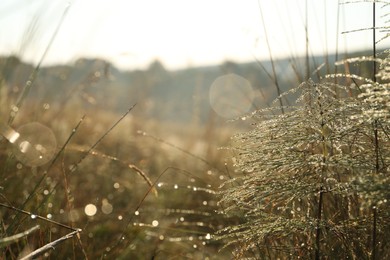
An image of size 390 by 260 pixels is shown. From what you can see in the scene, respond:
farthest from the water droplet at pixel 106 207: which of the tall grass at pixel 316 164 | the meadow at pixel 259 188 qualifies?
the tall grass at pixel 316 164

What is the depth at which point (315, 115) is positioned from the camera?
1455mm

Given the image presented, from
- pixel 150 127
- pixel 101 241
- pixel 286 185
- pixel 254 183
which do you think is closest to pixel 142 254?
pixel 101 241

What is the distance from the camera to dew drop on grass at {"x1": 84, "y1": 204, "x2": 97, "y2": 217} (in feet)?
8.96

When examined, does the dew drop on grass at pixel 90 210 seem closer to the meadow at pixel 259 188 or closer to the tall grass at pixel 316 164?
the meadow at pixel 259 188

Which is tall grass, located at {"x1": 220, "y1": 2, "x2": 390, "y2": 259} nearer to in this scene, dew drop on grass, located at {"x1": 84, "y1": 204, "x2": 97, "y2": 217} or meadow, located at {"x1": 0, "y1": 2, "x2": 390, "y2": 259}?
meadow, located at {"x1": 0, "y1": 2, "x2": 390, "y2": 259}

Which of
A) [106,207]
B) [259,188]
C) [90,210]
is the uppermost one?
[259,188]

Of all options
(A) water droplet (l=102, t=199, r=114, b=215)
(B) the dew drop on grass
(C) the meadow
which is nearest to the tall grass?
(C) the meadow

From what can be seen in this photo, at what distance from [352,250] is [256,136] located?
0.43 meters

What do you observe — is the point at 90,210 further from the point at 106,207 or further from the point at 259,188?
the point at 259,188

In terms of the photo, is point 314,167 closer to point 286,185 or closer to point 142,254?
point 286,185

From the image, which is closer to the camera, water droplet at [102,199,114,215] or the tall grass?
the tall grass

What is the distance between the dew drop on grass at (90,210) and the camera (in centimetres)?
273

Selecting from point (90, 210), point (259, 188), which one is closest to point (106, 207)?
point (90, 210)

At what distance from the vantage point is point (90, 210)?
277cm
